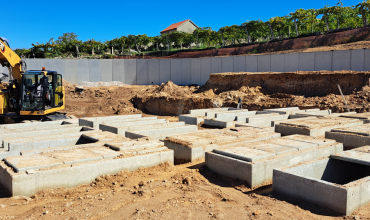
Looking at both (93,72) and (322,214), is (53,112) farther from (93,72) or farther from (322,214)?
(93,72)

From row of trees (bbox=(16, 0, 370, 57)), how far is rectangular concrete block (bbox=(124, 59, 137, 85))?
36.1 ft

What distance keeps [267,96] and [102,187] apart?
1344 centimetres

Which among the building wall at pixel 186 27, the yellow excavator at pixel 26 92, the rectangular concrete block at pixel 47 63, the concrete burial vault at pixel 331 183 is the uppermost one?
the building wall at pixel 186 27

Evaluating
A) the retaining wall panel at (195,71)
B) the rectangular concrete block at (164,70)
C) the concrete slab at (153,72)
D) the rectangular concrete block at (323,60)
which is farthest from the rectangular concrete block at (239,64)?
the concrete slab at (153,72)

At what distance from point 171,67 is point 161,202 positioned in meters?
23.0

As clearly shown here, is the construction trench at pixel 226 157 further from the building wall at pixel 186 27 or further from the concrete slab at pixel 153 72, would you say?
the building wall at pixel 186 27

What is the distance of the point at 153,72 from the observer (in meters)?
27.2

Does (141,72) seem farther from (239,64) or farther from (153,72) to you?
(239,64)

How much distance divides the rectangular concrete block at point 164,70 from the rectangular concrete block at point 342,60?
44.2 feet

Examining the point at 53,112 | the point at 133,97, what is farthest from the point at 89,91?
the point at 53,112

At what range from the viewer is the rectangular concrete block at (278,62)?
1994cm

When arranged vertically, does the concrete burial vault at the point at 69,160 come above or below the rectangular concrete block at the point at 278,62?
below

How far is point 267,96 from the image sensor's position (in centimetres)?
1669

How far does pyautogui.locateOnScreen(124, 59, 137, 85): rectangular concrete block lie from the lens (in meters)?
27.6
